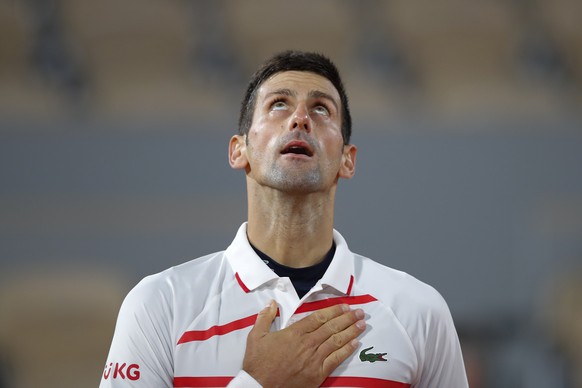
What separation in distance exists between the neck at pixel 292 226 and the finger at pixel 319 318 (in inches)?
8.6

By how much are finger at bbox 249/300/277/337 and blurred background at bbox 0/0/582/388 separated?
488cm

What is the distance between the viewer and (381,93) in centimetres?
900

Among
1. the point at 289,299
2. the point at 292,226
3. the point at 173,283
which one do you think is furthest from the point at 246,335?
the point at 292,226

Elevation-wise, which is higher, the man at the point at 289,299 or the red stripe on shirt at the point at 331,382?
the man at the point at 289,299

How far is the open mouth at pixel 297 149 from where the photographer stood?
2.83m

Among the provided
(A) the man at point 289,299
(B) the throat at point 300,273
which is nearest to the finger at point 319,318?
(A) the man at point 289,299

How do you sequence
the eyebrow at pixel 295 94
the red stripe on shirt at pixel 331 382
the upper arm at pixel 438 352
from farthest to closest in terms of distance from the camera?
the eyebrow at pixel 295 94
the upper arm at pixel 438 352
the red stripe on shirt at pixel 331 382

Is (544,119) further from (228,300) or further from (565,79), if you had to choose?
(228,300)

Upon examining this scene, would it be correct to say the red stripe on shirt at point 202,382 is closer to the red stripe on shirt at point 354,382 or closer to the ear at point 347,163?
the red stripe on shirt at point 354,382

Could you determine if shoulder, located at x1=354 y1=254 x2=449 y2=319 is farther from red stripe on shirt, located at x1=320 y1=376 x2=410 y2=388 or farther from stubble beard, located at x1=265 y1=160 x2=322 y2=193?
stubble beard, located at x1=265 y1=160 x2=322 y2=193

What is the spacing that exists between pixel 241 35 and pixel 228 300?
23.1 feet

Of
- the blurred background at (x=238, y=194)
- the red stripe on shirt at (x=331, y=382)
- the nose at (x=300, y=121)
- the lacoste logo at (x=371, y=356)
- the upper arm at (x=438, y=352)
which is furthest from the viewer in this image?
the blurred background at (x=238, y=194)

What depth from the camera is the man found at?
2541mm

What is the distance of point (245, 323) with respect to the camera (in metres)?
2.63
